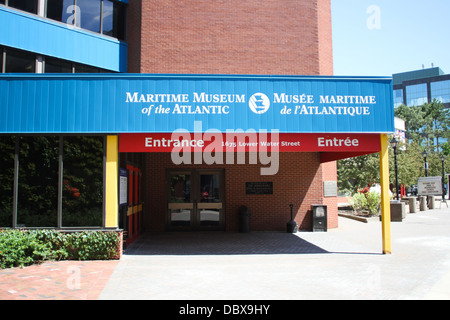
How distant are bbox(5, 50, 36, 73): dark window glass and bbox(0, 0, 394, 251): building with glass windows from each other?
0.17ft

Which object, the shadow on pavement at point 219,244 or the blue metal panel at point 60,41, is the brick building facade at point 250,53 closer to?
the blue metal panel at point 60,41

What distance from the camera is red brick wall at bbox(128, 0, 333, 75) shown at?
1583cm

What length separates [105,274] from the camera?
815cm

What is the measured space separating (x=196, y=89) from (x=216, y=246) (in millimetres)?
4806

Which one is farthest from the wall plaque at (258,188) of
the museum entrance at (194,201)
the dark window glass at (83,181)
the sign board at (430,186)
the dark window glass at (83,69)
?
the sign board at (430,186)

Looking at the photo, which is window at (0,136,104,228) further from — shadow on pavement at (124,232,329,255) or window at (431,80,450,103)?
window at (431,80,450,103)

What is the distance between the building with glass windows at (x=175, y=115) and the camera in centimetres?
995

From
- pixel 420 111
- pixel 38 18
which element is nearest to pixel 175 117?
pixel 38 18

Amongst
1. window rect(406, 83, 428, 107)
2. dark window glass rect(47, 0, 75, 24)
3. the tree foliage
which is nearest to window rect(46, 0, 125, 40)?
dark window glass rect(47, 0, 75, 24)

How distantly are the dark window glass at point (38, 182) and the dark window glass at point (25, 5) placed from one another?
6.97 meters
